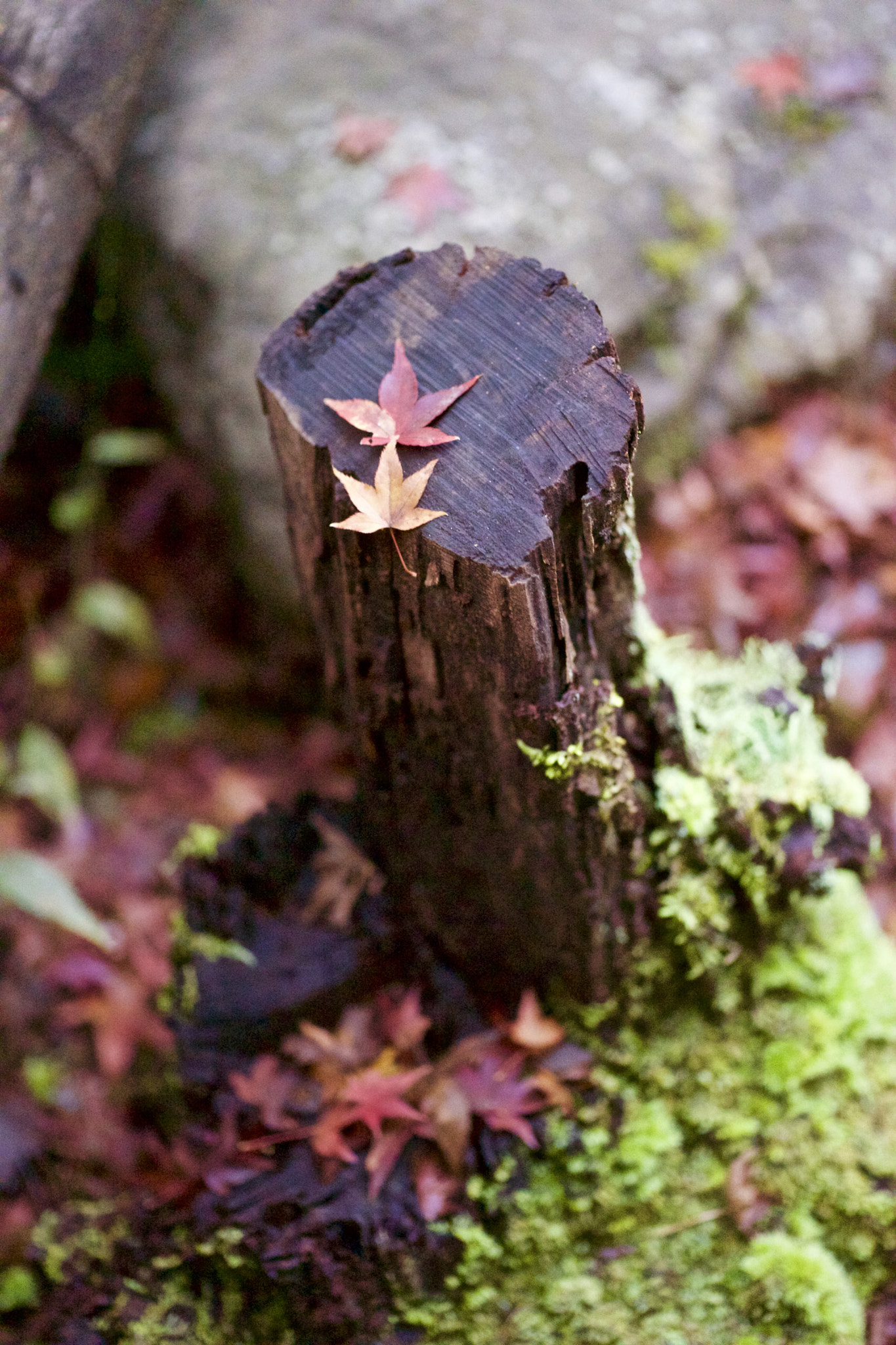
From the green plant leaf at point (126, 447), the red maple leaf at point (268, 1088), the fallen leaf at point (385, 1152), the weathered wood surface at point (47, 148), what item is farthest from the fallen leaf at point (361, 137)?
the fallen leaf at point (385, 1152)

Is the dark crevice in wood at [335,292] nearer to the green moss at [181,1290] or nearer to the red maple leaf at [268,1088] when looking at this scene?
the red maple leaf at [268,1088]

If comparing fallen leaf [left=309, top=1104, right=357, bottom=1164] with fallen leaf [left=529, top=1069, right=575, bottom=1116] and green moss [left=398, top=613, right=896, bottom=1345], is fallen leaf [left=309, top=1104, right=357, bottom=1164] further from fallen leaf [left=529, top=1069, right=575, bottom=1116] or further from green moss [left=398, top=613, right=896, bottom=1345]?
fallen leaf [left=529, top=1069, right=575, bottom=1116]

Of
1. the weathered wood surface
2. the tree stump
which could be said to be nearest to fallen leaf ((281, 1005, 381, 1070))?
the tree stump

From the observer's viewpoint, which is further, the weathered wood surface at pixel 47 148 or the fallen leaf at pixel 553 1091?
the weathered wood surface at pixel 47 148

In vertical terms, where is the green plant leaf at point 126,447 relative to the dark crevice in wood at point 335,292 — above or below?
below

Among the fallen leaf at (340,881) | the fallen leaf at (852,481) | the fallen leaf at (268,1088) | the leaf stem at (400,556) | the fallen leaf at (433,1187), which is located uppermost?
the leaf stem at (400,556)

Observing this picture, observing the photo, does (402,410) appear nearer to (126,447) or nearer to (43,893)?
(43,893)

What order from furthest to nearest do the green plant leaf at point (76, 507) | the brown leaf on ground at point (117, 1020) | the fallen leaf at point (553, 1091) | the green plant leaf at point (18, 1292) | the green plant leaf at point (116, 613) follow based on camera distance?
1. the green plant leaf at point (76, 507)
2. the green plant leaf at point (116, 613)
3. the brown leaf on ground at point (117, 1020)
4. the green plant leaf at point (18, 1292)
5. the fallen leaf at point (553, 1091)
